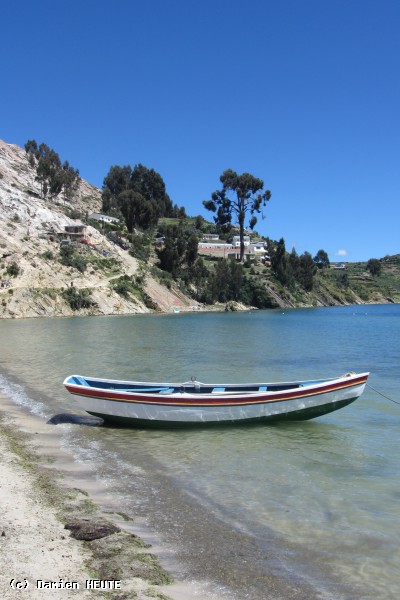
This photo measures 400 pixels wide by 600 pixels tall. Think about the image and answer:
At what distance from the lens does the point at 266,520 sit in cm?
923

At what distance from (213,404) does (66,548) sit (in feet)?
27.0

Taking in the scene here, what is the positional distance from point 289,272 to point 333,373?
11124 cm

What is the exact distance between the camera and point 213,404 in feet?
49.5

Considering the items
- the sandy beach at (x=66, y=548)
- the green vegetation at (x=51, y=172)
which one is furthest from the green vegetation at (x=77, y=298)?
the sandy beach at (x=66, y=548)

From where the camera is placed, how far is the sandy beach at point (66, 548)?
6223 mm

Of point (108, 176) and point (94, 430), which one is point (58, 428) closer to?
point (94, 430)

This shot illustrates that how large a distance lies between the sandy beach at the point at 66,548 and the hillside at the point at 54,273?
68.1 m

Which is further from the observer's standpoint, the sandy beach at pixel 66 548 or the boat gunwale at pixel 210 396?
the boat gunwale at pixel 210 396

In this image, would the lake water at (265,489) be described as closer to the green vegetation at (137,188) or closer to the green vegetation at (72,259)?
the green vegetation at (72,259)

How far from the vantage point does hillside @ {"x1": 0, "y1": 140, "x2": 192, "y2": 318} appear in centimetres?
7850

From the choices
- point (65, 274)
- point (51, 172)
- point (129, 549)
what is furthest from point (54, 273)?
point (129, 549)

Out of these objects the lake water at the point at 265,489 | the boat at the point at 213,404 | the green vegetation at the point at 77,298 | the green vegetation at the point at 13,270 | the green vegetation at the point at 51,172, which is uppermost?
the green vegetation at the point at 51,172

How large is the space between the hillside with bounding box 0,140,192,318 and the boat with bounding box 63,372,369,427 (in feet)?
206

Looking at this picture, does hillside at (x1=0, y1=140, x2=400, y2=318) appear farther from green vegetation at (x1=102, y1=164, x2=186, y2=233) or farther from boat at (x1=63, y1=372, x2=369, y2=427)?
boat at (x1=63, y1=372, x2=369, y2=427)
